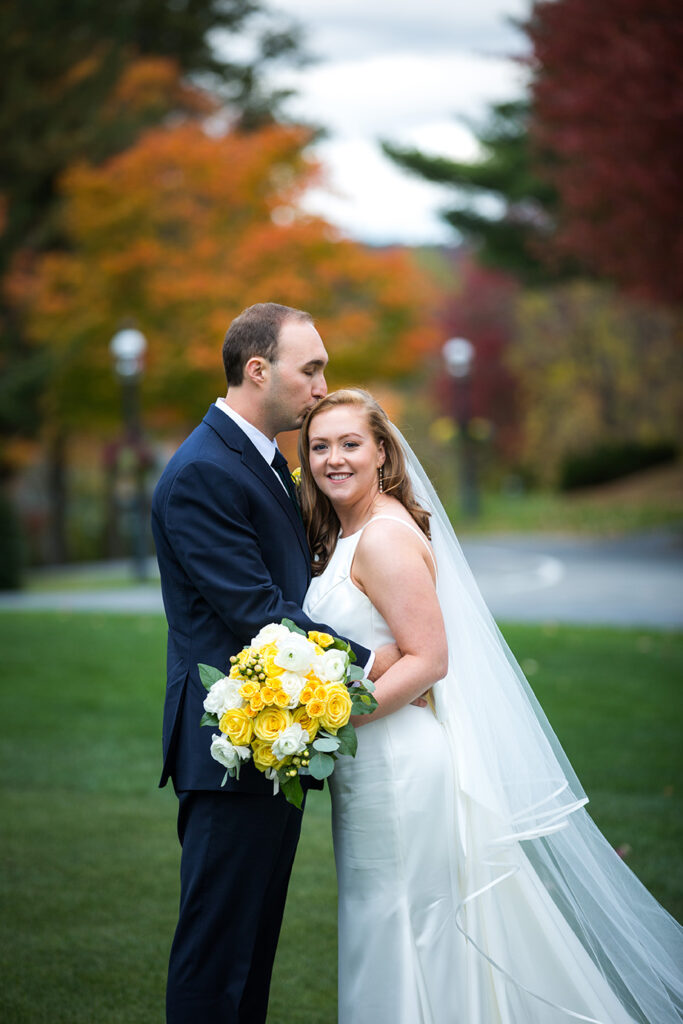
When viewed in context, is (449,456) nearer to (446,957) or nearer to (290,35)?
(290,35)

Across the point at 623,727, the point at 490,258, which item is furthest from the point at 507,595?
the point at 490,258

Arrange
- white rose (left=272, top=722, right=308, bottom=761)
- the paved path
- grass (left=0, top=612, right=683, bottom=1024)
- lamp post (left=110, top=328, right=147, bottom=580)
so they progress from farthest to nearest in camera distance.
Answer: lamp post (left=110, top=328, right=147, bottom=580) → the paved path → grass (left=0, top=612, right=683, bottom=1024) → white rose (left=272, top=722, right=308, bottom=761)

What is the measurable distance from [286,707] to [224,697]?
18cm

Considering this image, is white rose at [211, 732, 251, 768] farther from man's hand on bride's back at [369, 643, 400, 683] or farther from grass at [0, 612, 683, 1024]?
grass at [0, 612, 683, 1024]

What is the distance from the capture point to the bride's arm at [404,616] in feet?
10.3

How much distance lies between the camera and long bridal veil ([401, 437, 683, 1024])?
10.7ft

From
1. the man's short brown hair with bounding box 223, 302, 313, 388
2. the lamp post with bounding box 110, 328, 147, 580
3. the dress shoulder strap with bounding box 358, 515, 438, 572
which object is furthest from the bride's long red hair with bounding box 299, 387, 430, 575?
the lamp post with bounding box 110, 328, 147, 580

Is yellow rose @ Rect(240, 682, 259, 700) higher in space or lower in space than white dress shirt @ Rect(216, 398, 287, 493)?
lower

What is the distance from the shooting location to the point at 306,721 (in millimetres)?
2869

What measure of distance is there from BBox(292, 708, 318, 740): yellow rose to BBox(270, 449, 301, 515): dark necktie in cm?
82

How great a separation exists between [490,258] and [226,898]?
1041 inches

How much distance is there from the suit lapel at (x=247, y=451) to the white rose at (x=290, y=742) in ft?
2.48

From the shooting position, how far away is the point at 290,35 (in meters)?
30.5

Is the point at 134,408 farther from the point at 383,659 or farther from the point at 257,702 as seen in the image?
the point at 257,702
